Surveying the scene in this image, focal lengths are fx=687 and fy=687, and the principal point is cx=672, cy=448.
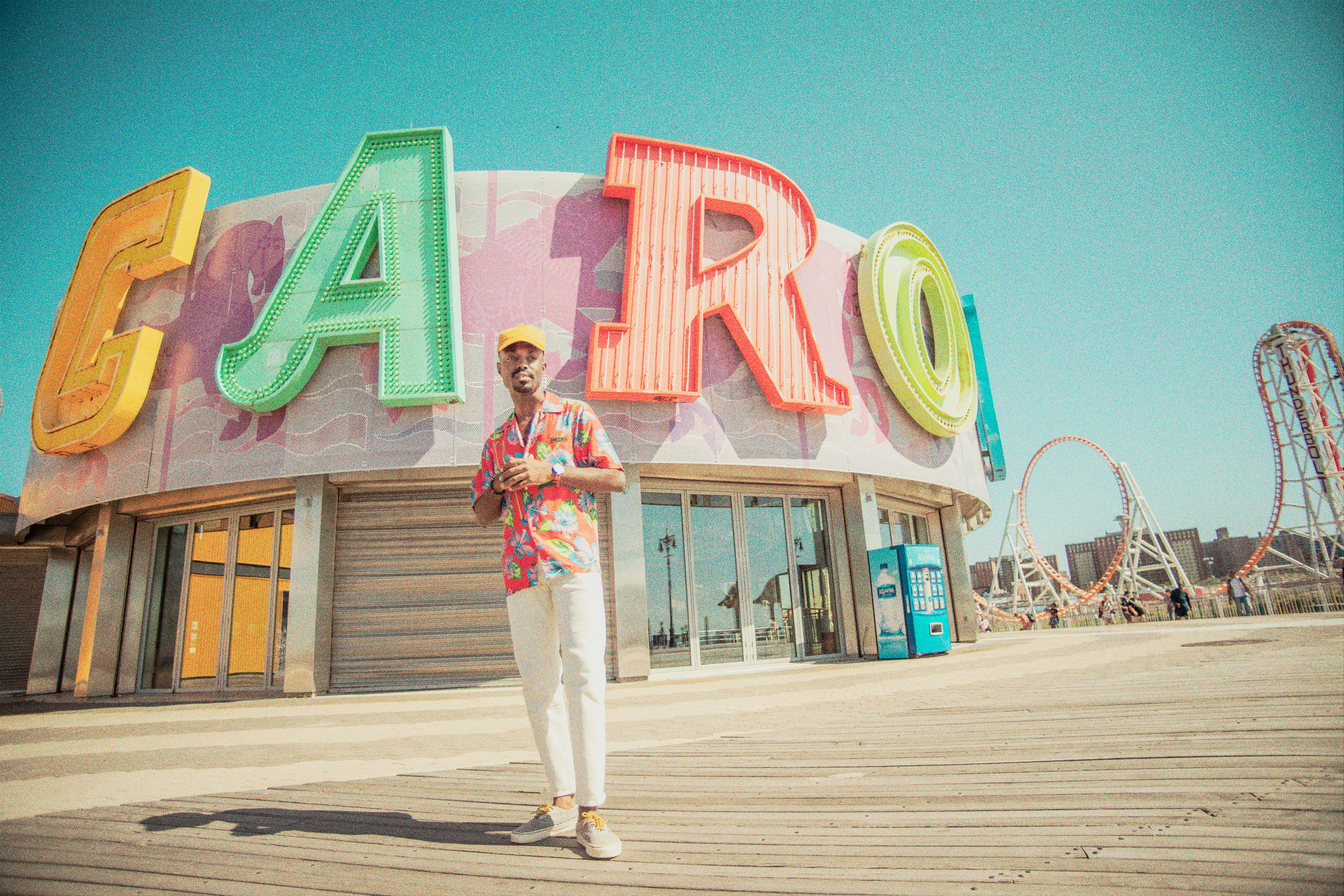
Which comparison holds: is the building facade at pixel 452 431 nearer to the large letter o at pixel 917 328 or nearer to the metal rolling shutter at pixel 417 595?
the metal rolling shutter at pixel 417 595

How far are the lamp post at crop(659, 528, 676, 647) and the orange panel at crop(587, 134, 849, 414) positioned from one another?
240cm

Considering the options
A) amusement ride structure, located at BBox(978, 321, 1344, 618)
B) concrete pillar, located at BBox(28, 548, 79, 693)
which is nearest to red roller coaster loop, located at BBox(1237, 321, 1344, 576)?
amusement ride structure, located at BBox(978, 321, 1344, 618)

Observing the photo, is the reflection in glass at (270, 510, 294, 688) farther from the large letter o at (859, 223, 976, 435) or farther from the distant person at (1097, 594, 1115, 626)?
the distant person at (1097, 594, 1115, 626)

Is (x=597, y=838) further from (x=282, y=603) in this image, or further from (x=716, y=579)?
(x=282, y=603)

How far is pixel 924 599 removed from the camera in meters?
12.1

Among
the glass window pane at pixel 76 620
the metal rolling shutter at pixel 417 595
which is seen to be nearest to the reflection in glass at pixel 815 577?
the metal rolling shutter at pixel 417 595

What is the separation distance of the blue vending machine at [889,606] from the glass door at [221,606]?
10.1 m

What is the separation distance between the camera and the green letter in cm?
1016

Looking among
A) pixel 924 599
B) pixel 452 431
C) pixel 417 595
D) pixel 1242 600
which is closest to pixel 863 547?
pixel 924 599

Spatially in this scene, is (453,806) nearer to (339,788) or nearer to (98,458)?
(339,788)

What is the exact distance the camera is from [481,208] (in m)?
11.2

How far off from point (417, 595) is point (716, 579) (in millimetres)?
4872

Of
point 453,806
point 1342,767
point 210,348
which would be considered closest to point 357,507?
point 210,348

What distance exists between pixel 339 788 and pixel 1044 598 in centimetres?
5474
